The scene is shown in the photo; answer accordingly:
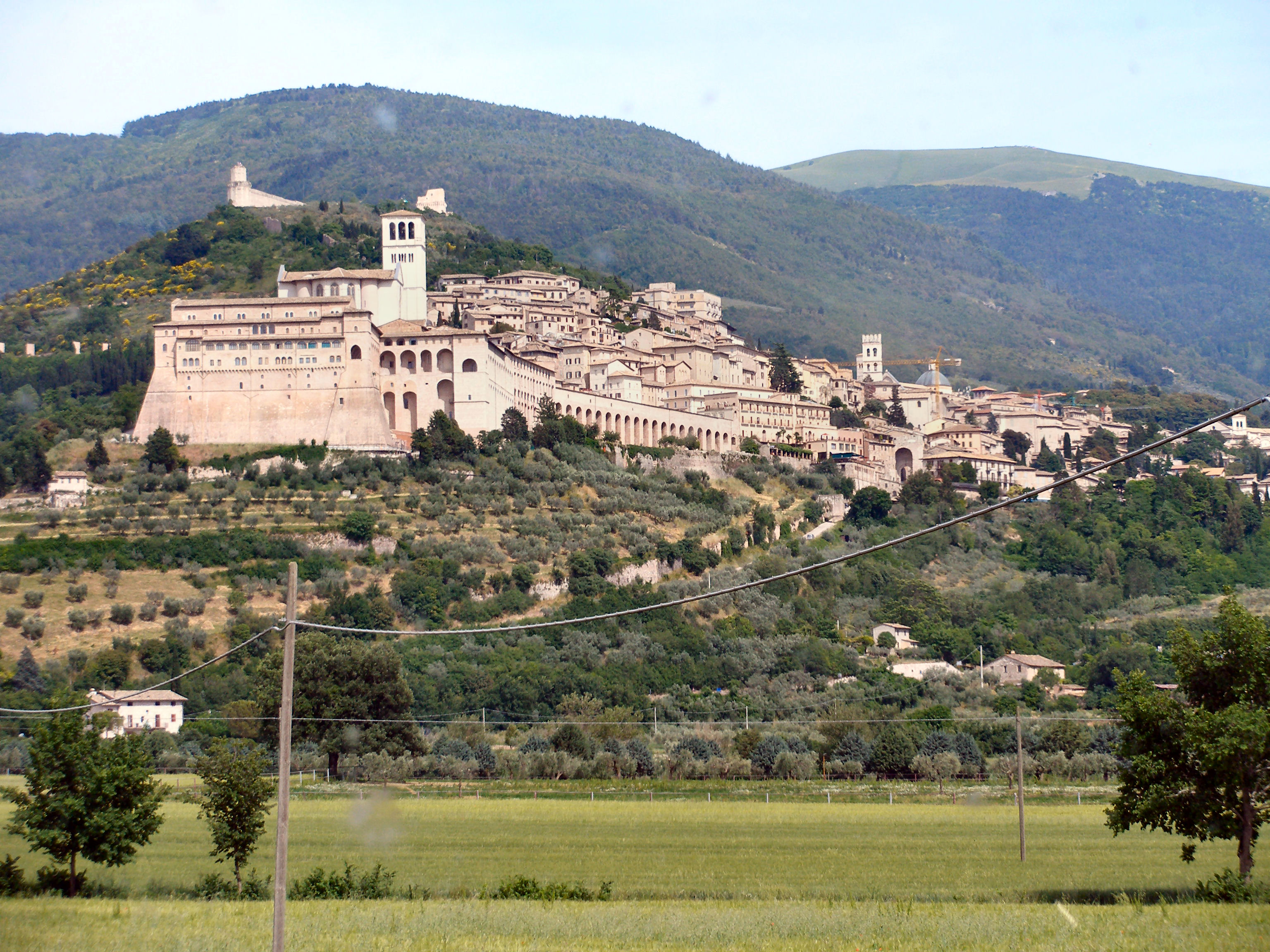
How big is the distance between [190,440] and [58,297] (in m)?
46.5

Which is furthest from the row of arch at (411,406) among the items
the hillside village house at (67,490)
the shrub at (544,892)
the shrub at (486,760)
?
the shrub at (544,892)

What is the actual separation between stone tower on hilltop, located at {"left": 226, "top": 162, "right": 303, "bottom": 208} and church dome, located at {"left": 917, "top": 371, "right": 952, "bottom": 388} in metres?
59.8

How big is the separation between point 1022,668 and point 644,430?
99.7 feet

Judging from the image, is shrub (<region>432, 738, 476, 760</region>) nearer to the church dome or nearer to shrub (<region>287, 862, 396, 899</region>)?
shrub (<region>287, 862, 396, 899</region>)

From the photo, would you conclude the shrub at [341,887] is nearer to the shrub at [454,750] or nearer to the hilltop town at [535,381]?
the shrub at [454,750]

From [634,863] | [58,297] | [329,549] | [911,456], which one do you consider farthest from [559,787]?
[58,297]

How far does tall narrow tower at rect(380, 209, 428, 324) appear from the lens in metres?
88.2

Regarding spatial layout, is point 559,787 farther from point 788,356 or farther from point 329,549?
point 788,356

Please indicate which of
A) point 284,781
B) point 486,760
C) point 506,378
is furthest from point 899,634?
point 284,781

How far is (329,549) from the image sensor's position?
61125 millimetres

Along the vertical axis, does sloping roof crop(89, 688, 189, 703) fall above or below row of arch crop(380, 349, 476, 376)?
below

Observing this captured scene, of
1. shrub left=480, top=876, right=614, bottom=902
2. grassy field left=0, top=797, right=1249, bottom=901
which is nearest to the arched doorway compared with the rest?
grassy field left=0, top=797, right=1249, bottom=901

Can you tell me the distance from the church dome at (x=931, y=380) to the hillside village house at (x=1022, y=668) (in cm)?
7146

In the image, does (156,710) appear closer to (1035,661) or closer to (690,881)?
(690,881)
